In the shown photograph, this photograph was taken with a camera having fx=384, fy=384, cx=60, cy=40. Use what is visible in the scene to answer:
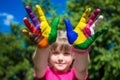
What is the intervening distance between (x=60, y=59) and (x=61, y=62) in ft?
0.13

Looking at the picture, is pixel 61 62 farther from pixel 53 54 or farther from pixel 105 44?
pixel 105 44

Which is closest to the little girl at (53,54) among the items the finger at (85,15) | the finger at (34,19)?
the finger at (34,19)

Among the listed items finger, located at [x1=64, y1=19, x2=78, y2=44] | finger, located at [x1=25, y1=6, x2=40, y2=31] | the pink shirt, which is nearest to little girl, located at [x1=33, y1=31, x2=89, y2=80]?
the pink shirt

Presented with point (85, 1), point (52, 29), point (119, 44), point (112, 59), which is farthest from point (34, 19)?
point (85, 1)

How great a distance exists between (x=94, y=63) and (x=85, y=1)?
343 cm

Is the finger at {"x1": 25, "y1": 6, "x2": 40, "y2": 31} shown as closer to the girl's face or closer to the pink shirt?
the girl's face

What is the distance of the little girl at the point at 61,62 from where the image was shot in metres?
3.56

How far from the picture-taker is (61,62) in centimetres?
370

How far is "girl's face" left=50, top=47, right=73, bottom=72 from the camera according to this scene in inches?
145

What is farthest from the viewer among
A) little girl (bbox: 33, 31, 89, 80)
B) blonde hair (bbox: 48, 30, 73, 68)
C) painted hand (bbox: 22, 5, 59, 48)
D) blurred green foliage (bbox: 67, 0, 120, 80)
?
blurred green foliage (bbox: 67, 0, 120, 80)

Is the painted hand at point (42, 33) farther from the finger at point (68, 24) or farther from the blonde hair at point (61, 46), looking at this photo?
the blonde hair at point (61, 46)

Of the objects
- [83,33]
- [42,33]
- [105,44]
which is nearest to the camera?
[42,33]

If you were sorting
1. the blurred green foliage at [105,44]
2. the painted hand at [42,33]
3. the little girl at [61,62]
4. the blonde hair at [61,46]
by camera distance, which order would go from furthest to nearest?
the blurred green foliage at [105,44], the blonde hair at [61,46], the little girl at [61,62], the painted hand at [42,33]

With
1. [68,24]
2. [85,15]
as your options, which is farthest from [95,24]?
[68,24]
